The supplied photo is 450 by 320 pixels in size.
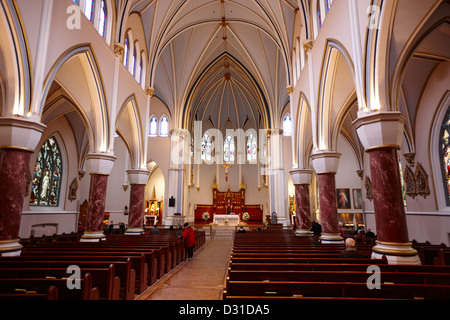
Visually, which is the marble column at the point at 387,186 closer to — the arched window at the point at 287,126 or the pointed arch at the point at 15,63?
the pointed arch at the point at 15,63

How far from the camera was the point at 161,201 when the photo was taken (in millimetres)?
27969

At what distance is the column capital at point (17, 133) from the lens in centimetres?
673

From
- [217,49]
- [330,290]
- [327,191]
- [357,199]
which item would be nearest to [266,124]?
[217,49]

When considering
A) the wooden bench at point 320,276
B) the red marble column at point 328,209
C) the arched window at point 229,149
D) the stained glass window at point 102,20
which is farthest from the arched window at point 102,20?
the arched window at point 229,149

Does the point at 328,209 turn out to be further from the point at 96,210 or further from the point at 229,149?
the point at 229,149

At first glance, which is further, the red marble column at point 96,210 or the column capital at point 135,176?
the column capital at point 135,176

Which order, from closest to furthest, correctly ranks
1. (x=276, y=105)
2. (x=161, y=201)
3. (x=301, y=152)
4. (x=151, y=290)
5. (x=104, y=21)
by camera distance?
(x=151, y=290)
(x=104, y=21)
(x=301, y=152)
(x=276, y=105)
(x=161, y=201)

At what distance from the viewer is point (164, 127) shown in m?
24.8

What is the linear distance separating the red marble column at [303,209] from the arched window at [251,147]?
16.8 metres

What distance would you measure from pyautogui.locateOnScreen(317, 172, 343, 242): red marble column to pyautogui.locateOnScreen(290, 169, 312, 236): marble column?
3308 mm

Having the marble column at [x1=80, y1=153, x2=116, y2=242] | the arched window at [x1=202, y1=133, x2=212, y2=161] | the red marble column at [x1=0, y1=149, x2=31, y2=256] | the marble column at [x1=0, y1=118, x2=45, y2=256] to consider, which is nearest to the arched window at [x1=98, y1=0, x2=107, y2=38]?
the marble column at [x1=80, y1=153, x2=116, y2=242]

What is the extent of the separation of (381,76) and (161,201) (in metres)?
24.5
